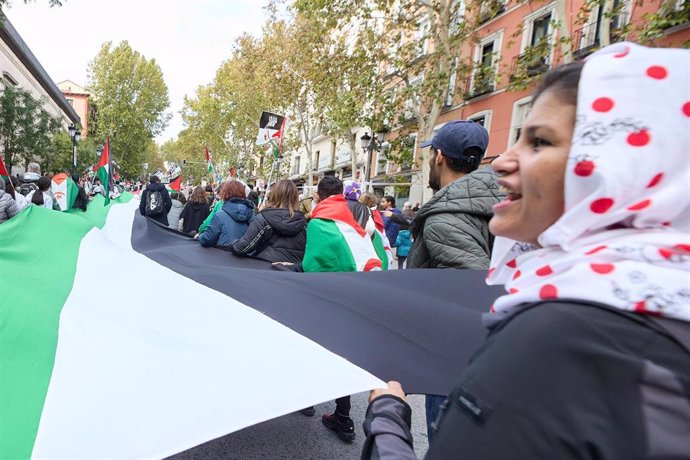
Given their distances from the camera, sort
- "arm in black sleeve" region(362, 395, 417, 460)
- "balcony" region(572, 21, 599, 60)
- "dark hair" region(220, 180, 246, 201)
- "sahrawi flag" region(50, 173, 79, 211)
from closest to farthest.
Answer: "arm in black sleeve" region(362, 395, 417, 460) → "dark hair" region(220, 180, 246, 201) → "sahrawi flag" region(50, 173, 79, 211) → "balcony" region(572, 21, 599, 60)

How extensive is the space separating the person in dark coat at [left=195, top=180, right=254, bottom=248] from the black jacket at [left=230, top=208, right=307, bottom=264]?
383mm

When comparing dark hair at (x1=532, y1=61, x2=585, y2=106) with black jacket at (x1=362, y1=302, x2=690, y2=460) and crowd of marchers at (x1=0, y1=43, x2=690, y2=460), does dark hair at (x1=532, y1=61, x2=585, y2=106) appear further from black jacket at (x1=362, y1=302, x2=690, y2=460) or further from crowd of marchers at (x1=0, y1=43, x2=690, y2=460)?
black jacket at (x1=362, y1=302, x2=690, y2=460)

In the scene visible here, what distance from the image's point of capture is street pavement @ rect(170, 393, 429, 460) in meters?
2.86

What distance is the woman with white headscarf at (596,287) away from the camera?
0.57 meters

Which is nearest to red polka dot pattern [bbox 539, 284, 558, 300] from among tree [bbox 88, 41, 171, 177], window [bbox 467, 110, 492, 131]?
window [bbox 467, 110, 492, 131]

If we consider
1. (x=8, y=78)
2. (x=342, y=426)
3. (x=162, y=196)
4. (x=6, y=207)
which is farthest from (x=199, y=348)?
(x=8, y=78)

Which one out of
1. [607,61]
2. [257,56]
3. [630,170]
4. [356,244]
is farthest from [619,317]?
[257,56]

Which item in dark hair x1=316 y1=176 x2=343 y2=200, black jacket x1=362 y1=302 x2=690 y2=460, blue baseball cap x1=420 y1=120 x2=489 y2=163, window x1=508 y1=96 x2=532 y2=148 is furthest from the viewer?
window x1=508 y1=96 x2=532 y2=148

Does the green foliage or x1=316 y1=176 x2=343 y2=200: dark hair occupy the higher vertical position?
the green foliage

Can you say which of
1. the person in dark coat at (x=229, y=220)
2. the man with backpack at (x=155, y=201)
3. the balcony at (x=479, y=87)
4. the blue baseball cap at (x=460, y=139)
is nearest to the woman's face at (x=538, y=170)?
the blue baseball cap at (x=460, y=139)

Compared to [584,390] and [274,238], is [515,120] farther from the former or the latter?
[584,390]

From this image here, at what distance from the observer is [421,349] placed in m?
1.62

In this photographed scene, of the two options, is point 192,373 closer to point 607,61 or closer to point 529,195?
point 529,195

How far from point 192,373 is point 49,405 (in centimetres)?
48
